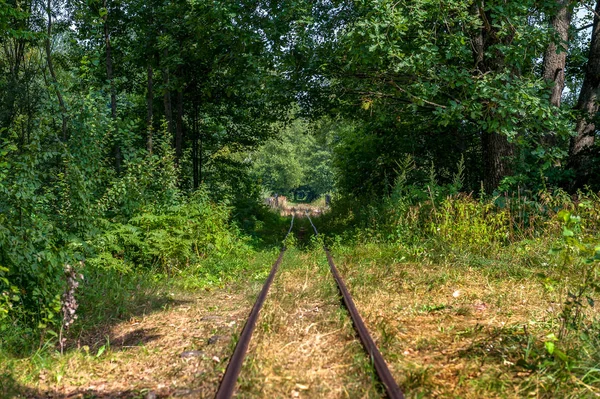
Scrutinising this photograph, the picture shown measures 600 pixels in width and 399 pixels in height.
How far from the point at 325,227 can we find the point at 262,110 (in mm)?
5463

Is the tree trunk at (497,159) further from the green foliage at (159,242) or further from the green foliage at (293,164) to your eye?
the green foliage at (293,164)

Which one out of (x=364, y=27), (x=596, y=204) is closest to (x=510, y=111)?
(x=596, y=204)

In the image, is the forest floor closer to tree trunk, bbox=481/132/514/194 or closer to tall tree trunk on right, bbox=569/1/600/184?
tree trunk, bbox=481/132/514/194

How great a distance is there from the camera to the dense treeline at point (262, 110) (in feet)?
25.6

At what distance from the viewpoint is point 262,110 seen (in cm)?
1941

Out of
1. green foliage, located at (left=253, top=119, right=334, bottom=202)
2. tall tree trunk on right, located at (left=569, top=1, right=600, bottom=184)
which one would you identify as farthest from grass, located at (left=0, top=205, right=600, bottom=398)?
green foliage, located at (left=253, top=119, right=334, bottom=202)

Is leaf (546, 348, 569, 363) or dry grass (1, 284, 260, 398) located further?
dry grass (1, 284, 260, 398)

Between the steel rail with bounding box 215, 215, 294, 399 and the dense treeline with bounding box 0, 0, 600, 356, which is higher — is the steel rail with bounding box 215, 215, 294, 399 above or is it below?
below

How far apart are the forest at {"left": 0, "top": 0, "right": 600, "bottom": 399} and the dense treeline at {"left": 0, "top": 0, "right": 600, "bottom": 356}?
6cm

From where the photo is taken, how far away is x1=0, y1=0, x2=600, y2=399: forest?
468 cm

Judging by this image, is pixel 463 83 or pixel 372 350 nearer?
pixel 372 350

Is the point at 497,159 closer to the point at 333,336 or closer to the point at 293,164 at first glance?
the point at 333,336

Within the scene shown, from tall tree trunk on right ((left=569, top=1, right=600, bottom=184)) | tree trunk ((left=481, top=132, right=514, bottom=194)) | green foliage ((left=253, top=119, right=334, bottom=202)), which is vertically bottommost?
green foliage ((left=253, top=119, right=334, bottom=202))

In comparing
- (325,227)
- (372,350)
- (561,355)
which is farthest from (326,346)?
(325,227)
